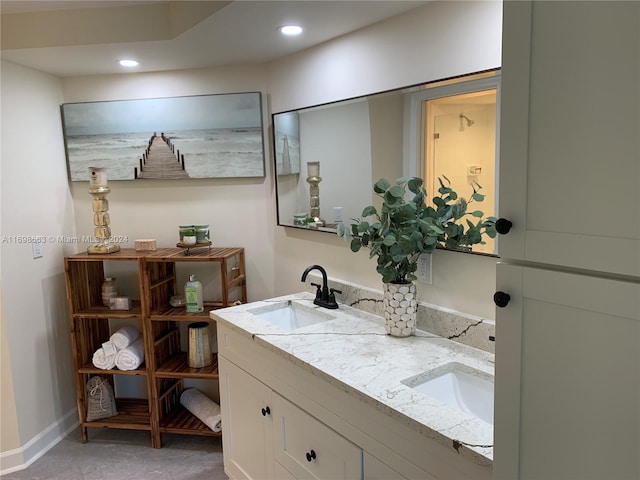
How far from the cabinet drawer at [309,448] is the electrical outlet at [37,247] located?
5.71 ft

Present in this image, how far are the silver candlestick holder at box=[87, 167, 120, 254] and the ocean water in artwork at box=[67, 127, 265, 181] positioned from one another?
18 centimetres

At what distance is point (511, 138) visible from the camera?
845 millimetres

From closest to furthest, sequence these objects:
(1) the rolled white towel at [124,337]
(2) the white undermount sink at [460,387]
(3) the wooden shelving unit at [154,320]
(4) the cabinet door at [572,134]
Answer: (4) the cabinet door at [572,134]
(2) the white undermount sink at [460,387]
(3) the wooden shelving unit at [154,320]
(1) the rolled white towel at [124,337]

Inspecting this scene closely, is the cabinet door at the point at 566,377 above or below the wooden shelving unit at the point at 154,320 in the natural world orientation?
above

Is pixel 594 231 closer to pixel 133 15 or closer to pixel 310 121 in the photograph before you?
pixel 310 121

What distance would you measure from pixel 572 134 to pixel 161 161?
99.0 inches

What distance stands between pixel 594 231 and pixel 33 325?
9.50 feet

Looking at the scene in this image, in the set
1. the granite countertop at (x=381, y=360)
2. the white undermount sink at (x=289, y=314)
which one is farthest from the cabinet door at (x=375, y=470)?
the white undermount sink at (x=289, y=314)

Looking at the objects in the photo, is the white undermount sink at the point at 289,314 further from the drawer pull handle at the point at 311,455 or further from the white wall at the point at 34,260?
the white wall at the point at 34,260

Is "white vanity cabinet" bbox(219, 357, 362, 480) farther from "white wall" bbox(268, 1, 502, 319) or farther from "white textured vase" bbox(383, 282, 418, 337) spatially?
"white wall" bbox(268, 1, 502, 319)

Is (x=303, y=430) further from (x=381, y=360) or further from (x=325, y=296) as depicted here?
(x=325, y=296)

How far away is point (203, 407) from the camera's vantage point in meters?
2.84

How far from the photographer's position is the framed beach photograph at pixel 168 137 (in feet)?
8.99

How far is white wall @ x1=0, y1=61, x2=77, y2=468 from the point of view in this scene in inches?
100
